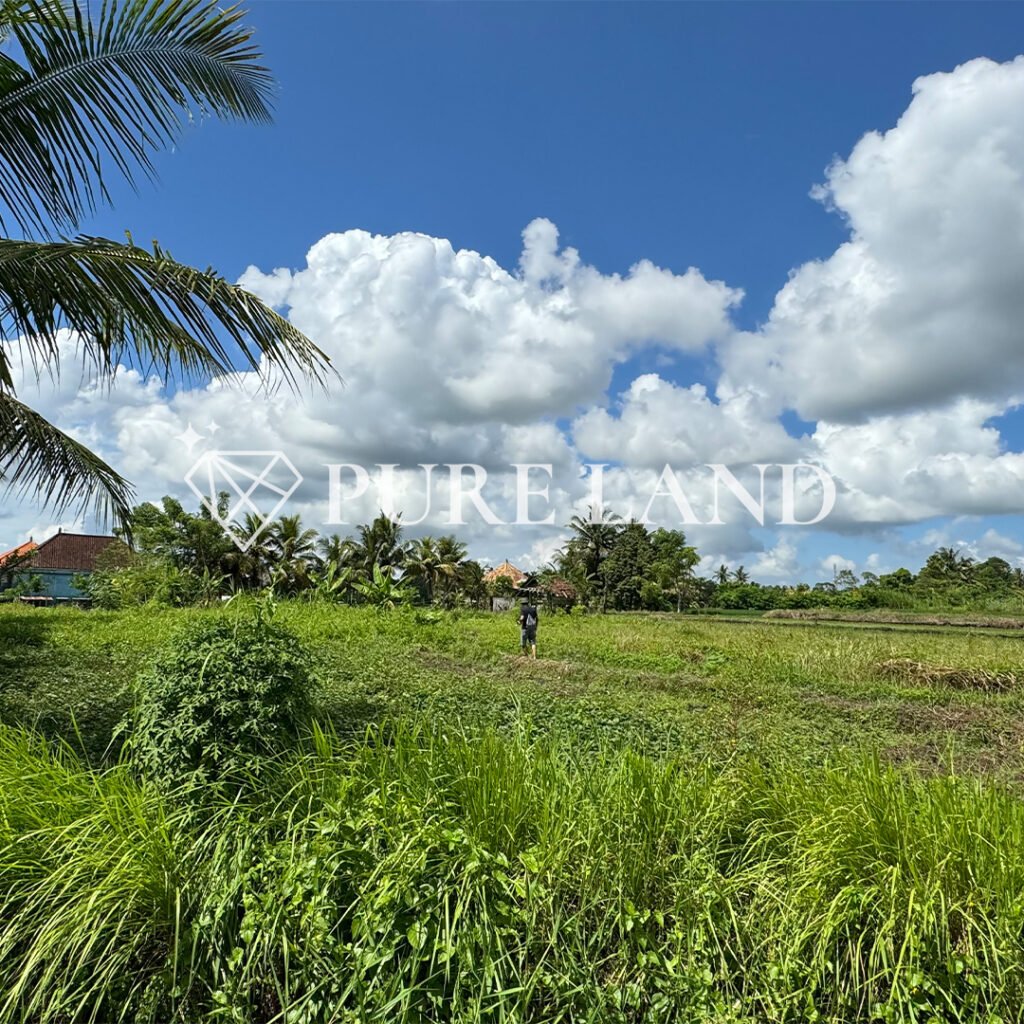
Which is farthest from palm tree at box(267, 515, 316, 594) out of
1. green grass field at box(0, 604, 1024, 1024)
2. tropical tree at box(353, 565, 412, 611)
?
green grass field at box(0, 604, 1024, 1024)

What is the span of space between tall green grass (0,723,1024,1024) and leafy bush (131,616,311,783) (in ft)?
1.89

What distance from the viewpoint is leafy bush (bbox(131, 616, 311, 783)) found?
3322mm

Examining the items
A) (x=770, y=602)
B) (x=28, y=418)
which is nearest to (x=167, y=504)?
(x=28, y=418)

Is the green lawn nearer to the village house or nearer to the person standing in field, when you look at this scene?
the person standing in field

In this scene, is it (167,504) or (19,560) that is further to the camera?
(167,504)

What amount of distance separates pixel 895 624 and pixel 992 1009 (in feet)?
105

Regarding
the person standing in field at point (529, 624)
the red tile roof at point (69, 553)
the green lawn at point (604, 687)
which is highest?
the red tile roof at point (69, 553)

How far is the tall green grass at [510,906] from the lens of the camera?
6.69ft

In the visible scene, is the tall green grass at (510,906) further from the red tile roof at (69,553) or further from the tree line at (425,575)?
the red tile roof at (69,553)

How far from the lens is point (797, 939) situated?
2148 mm

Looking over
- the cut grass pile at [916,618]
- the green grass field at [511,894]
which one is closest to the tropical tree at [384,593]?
the green grass field at [511,894]

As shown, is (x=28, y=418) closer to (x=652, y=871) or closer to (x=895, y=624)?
(x=652, y=871)

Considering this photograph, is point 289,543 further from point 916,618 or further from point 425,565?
point 916,618

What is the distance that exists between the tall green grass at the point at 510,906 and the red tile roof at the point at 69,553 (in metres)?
41.7
